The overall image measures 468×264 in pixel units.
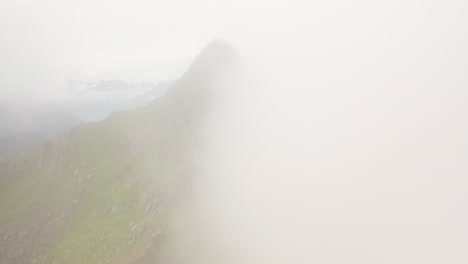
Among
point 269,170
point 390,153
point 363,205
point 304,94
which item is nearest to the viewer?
point 363,205

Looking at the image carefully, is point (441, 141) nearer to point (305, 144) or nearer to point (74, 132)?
point (305, 144)

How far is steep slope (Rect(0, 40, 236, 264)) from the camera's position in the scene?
103 m

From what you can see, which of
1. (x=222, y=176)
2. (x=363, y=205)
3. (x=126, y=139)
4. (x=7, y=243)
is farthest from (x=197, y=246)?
(x=7, y=243)

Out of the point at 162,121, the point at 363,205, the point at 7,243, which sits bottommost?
the point at 7,243

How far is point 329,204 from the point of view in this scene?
10744 cm

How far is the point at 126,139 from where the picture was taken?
510ft

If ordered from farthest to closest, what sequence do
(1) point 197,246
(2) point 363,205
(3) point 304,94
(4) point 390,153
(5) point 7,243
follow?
(3) point 304,94, (5) point 7,243, (4) point 390,153, (2) point 363,205, (1) point 197,246

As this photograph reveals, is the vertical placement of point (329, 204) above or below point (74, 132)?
above

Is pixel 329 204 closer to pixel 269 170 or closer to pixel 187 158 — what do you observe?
pixel 269 170

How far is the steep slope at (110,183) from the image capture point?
103 m

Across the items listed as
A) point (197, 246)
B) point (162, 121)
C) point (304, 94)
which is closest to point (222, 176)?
point (197, 246)

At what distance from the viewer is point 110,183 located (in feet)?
452

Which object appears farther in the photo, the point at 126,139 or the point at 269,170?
the point at 126,139

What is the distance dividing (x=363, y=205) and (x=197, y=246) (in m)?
55.5
